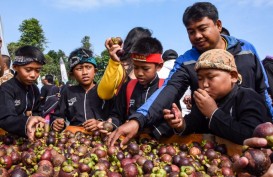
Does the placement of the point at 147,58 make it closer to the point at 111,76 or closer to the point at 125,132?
the point at 111,76

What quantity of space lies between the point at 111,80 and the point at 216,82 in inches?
84.7

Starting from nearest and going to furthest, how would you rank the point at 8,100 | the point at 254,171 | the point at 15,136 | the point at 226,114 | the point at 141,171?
the point at 254,171 < the point at 141,171 < the point at 226,114 < the point at 15,136 < the point at 8,100

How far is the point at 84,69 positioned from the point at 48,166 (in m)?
2.68

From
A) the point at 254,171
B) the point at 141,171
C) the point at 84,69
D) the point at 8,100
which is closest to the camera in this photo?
the point at 254,171

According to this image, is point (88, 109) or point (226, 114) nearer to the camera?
point (226, 114)

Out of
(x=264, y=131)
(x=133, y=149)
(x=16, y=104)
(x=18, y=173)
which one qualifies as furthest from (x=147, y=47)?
(x=264, y=131)

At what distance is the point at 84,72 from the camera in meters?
5.42

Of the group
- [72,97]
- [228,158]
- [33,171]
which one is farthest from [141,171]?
[72,97]

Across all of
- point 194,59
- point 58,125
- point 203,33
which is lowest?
point 58,125

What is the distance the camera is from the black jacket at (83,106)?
5.41m

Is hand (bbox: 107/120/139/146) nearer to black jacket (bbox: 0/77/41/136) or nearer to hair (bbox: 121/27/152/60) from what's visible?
black jacket (bbox: 0/77/41/136)

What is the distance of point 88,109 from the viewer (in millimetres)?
5441

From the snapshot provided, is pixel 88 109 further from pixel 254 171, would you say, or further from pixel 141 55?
pixel 254 171

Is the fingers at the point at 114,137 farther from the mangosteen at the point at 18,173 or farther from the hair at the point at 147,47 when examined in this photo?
the hair at the point at 147,47
